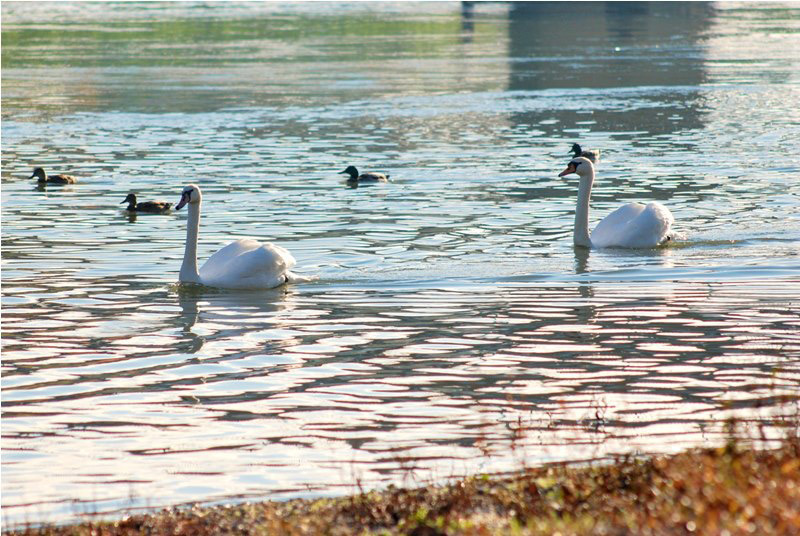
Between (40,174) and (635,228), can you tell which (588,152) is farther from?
(40,174)

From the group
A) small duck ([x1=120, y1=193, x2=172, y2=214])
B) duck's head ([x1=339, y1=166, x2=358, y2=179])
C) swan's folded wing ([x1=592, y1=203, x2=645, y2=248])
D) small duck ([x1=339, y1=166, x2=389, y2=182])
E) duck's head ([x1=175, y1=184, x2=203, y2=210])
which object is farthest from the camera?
duck's head ([x1=339, y1=166, x2=358, y2=179])

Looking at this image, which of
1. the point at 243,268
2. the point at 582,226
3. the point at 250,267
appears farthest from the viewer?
the point at 582,226

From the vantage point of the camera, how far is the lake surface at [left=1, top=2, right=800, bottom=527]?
975cm

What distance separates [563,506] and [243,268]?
394 inches

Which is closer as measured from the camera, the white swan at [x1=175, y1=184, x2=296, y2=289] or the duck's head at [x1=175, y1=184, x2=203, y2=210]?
the white swan at [x1=175, y1=184, x2=296, y2=289]

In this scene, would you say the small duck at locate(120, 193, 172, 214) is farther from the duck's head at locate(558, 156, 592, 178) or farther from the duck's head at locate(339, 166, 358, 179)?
the duck's head at locate(558, 156, 592, 178)

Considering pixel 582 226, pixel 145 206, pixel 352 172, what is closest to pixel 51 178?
pixel 145 206

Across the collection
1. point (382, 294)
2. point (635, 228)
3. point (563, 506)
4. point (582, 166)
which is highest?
point (563, 506)

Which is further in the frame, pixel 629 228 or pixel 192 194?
pixel 629 228

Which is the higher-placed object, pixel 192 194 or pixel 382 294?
pixel 192 194

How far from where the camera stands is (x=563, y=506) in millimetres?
7352

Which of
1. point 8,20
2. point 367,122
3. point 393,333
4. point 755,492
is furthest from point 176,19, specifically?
point 755,492

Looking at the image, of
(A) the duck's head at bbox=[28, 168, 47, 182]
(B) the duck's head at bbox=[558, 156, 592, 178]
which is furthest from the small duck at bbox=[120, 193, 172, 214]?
(B) the duck's head at bbox=[558, 156, 592, 178]

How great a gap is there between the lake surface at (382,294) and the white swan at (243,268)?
28 centimetres
